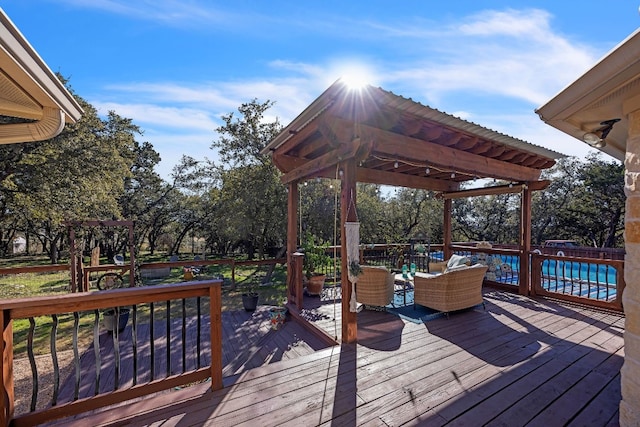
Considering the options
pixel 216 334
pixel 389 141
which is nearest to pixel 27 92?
pixel 216 334

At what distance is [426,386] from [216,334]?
185cm

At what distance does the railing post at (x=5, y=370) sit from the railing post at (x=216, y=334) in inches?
47.7

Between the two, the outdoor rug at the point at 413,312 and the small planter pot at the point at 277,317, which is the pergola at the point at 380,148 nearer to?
the small planter pot at the point at 277,317

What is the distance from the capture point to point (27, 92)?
6.34 ft

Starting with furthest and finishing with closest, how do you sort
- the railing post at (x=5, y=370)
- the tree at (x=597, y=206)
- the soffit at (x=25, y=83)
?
the tree at (x=597, y=206), the railing post at (x=5, y=370), the soffit at (x=25, y=83)

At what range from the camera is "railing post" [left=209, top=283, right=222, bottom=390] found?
2396 millimetres

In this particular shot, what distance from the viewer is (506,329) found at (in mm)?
3785

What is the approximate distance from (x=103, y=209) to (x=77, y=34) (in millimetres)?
8772

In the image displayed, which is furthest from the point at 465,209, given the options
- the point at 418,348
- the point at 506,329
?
the point at 418,348

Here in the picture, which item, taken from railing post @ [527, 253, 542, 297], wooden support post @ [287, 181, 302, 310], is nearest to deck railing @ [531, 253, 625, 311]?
railing post @ [527, 253, 542, 297]

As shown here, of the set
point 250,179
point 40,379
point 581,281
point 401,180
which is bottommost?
point 40,379

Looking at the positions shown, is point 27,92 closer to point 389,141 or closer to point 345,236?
point 345,236

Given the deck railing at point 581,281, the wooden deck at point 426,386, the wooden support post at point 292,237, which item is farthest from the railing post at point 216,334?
the deck railing at point 581,281

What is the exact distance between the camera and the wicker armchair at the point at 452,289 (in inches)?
164
